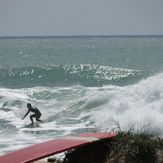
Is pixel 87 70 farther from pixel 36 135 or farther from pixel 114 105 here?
pixel 36 135

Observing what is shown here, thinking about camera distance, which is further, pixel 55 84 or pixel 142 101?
pixel 55 84

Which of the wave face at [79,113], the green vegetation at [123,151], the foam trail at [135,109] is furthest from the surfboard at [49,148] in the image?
the foam trail at [135,109]

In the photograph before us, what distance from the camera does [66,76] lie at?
4278 cm

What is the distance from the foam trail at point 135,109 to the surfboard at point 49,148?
9037 millimetres

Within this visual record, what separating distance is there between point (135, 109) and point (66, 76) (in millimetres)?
22629

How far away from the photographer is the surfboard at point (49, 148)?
21.3ft

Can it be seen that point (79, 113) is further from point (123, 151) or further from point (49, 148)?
point (49, 148)

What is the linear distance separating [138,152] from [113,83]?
96.9 feet

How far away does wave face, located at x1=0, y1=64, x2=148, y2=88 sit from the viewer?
1500 inches

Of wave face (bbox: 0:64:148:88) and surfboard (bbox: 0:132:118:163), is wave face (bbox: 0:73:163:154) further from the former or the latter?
wave face (bbox: 0:64:148:88)

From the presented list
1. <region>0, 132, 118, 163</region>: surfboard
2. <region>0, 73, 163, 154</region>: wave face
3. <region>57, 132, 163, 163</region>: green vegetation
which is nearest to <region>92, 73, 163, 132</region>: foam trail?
<region>0, 73, 163, 154</region>: wave face

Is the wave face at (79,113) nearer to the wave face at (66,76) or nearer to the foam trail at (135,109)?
the foam trail at (135,109)

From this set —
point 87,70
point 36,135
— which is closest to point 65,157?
point 36,135

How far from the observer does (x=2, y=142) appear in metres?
15.6
